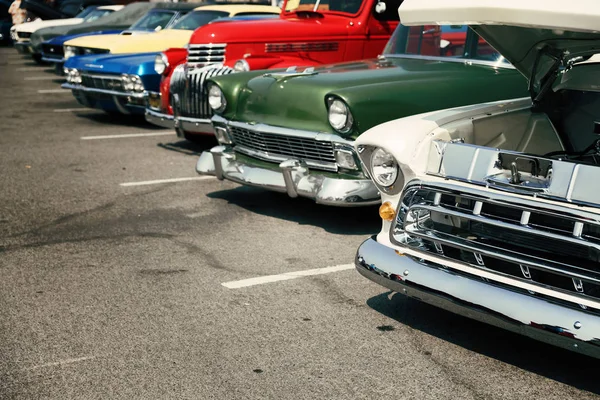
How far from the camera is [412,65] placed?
6445 millimetres

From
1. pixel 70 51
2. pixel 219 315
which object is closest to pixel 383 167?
pixel 219 315

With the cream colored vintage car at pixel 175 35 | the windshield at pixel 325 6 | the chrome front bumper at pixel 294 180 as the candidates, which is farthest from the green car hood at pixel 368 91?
the cream colored vintage car at pixel 175 35

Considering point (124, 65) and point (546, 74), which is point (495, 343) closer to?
point (546, 74)

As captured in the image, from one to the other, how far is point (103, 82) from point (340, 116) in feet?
19.6

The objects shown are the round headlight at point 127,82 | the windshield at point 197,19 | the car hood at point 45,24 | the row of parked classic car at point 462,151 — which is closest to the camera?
the row of parked classic car at point 462,151

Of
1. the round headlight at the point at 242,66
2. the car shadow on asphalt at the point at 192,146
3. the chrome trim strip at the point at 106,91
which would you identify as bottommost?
the car shadow on asphalt at the point at 192,146

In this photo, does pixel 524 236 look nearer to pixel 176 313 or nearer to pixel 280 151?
pixel 176 313

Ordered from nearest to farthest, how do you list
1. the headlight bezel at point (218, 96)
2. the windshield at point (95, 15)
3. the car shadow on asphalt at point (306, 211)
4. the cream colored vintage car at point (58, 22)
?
the car shadow on asphalt at point (306, 211) → the headlight bezel at point (218, 96) → the windshield at point (95, 15) → the cream colored vintage car at point (58, 22)

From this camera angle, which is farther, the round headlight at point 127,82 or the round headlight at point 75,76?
the round headlight at point 75,76

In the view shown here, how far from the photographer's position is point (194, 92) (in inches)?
313

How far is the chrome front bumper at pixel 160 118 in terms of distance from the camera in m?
8.63

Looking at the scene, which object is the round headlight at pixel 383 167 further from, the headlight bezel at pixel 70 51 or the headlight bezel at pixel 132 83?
the headlight bezel at pixel 70 51

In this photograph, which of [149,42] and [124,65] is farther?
[149,42]

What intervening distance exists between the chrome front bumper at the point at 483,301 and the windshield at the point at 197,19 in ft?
26.6
